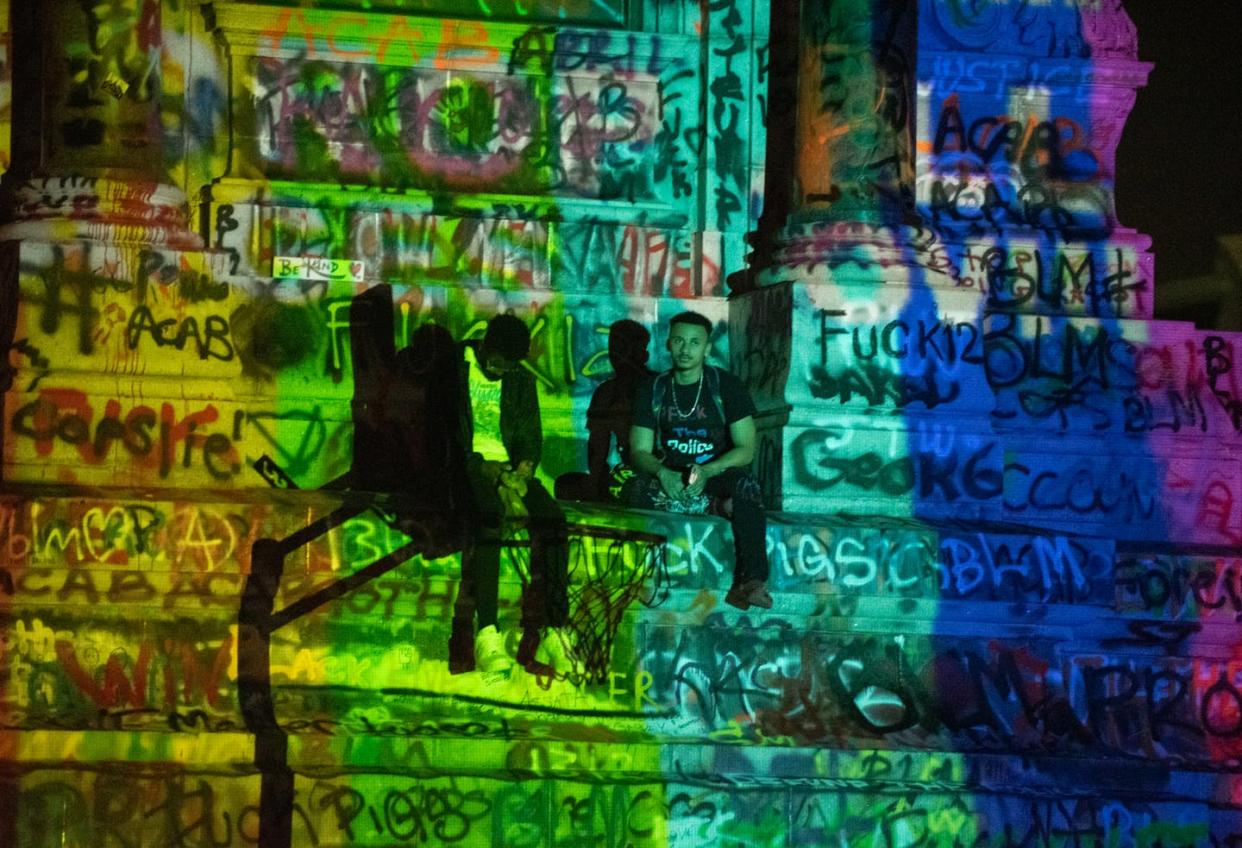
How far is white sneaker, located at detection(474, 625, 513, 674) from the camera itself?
9453 mm

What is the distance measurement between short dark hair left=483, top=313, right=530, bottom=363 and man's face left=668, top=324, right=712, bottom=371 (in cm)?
95

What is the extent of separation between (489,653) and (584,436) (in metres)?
3.04

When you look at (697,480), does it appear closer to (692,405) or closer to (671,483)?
(671,483)

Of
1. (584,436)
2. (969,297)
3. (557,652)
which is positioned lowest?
(557,652)

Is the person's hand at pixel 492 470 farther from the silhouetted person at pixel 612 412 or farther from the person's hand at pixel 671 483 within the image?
the silhouetted person at pixel 612 412

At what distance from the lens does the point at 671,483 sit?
10.4m

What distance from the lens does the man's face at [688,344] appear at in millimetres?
10594

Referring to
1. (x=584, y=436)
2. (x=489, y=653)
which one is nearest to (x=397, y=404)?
(x=584, y=436)

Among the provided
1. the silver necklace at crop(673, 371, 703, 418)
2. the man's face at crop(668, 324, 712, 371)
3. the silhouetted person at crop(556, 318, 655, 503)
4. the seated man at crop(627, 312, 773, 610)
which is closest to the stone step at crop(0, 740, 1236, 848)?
the seated man at crop(627, 312, 773, 610)

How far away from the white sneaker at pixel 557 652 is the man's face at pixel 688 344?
191 cm

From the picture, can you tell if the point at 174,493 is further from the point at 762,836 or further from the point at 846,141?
the point at 846,141

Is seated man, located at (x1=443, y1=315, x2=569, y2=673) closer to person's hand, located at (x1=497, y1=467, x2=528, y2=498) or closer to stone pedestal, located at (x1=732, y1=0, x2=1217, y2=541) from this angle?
person's hand, located at (x1=497, y1=467, x2=528, y2=498)

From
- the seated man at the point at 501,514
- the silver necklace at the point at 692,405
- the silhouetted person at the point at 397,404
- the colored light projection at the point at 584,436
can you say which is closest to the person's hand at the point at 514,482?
the seated man at the point at 501,514

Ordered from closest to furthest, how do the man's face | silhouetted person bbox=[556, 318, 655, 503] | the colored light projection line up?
the colored light projection
the man's face
silhouetted person bbox=[556, 318, 655, 503]
